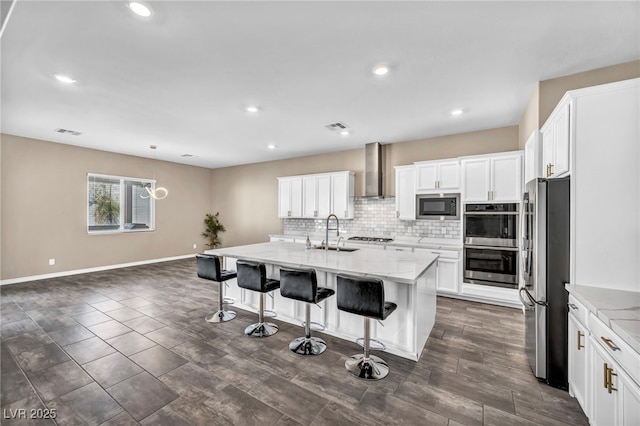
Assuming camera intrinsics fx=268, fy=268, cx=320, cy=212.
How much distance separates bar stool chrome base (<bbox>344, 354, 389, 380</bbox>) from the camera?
7.59 feet

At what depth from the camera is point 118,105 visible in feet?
12.0

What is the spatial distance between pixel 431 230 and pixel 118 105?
5376 mm

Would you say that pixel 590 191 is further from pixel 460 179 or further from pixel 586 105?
pixel 460 179

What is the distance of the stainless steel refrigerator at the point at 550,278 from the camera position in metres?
2.10

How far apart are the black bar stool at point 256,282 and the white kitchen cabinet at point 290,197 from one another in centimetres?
341

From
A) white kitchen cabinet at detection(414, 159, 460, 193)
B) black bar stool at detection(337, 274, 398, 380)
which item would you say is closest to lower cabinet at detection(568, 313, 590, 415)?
black bar stool at detection(337, 274, 398, 380)

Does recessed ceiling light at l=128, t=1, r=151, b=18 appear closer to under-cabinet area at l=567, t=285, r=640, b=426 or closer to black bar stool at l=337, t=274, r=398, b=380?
black bar stool at l=337, t=274, r=398, b=380

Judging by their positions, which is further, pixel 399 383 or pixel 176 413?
pixel 399 383

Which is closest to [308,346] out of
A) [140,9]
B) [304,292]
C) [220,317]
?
[304,292]

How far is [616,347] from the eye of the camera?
138 centimetres

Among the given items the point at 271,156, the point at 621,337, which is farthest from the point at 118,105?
the point at 621,337

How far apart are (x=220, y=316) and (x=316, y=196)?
11.2 ft

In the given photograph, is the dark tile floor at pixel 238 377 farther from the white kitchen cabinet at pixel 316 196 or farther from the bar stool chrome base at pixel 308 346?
the white kitchen cabinet at pixel 316 196

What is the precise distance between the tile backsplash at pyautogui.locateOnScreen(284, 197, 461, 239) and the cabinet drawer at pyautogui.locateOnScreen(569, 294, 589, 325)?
2802 mm
